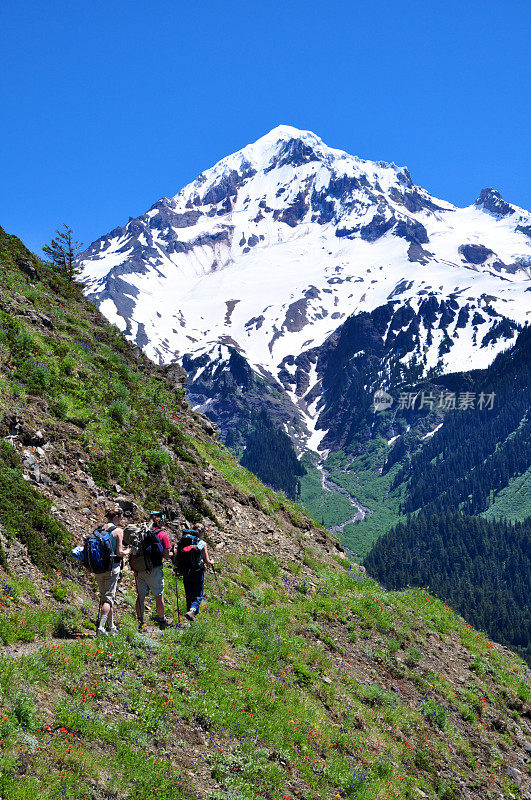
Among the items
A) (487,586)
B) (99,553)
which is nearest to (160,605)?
(99,553)

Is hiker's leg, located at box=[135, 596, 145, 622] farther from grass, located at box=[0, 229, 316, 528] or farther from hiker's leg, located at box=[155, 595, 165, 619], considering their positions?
grass, located at box=[0, 229, 316, 528]

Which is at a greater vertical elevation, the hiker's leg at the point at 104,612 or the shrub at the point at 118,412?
the shrub at the point at 118,412

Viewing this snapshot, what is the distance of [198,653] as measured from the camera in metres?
12.3

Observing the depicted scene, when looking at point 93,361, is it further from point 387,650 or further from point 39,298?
point 387,650

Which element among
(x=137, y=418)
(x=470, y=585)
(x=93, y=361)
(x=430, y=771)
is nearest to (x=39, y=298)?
(x=93, y=361)

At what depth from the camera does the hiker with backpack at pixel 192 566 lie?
13938mm

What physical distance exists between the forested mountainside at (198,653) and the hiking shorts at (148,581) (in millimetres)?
760

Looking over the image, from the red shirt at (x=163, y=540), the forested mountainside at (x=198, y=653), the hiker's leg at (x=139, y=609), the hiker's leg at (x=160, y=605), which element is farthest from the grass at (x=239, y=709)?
the red shirt at (x=163, y=540)

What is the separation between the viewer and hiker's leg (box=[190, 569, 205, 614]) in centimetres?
1410

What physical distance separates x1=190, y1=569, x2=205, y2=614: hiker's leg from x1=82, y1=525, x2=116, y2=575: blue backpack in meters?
2.96

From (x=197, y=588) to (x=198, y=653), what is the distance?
2156 mm

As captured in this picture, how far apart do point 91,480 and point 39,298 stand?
47.0 feet

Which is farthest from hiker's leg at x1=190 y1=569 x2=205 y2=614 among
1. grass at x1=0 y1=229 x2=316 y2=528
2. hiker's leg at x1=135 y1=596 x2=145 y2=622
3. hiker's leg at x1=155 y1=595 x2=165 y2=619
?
grass at x1=0 y1=229 x2=316 y2=528

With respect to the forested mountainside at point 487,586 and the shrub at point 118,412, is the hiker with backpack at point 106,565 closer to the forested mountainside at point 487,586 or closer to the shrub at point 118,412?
the shrub at point 118,412
